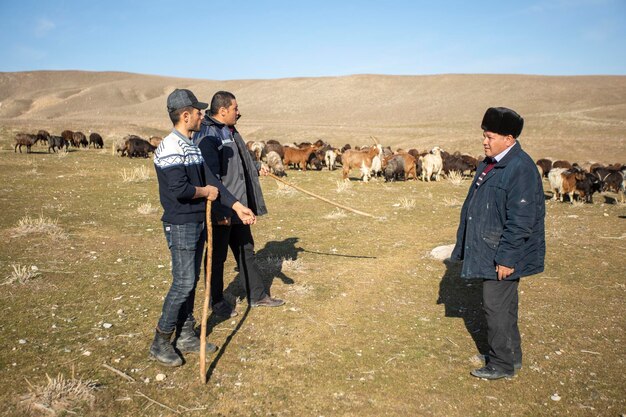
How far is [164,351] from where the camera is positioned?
3684mm

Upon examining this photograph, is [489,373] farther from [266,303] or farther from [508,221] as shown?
[266,303]

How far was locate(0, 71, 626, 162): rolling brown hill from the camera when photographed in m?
30.9

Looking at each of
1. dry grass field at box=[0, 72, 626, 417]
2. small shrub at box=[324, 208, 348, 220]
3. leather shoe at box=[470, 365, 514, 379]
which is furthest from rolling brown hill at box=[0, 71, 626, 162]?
leather shoe at box=[470, 365, 514, 379]

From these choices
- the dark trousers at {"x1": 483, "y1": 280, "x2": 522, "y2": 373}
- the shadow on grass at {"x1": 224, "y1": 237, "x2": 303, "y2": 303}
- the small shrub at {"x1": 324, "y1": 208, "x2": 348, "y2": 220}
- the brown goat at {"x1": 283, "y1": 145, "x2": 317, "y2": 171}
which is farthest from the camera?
the brown goat at {"x1": 283, "y1": 145, "x2": 317, "y2": 171}

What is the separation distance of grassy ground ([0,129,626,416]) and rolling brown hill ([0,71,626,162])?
20.9m

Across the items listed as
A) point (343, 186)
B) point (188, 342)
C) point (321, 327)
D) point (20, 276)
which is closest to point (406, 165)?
point (343, 186)

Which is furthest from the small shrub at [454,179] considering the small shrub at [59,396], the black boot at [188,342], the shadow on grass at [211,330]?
the small shrub at [59,396]

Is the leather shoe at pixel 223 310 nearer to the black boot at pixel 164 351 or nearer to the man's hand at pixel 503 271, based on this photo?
the black boot at pixel 164 351

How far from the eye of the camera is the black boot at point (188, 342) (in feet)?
12.8

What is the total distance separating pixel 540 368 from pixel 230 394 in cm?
275

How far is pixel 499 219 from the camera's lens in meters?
3.47

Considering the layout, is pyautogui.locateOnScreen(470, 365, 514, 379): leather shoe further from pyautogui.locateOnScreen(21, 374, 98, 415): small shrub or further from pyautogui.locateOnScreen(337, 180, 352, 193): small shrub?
pyautogui.locateOnScreen(337, 180, 352, 193): small shrub

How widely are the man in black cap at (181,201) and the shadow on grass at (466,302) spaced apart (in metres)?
2.88

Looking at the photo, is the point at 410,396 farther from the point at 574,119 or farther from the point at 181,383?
the point at 574,119
